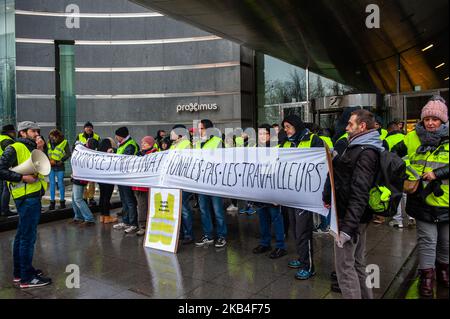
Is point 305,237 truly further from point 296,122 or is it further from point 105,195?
point 105,195

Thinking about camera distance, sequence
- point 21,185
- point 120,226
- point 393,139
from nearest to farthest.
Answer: point 21,185, point 393,139, point 120,226

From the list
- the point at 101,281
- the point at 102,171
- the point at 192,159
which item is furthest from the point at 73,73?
the point at 101,281

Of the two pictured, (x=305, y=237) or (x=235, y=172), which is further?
(x=235, y=172)

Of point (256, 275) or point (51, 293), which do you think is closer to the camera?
point (51, 293)

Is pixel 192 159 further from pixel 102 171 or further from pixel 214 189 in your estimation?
pixel 102 171

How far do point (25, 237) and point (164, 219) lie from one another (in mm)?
2104

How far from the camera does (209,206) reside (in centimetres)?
625

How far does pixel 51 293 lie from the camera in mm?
4293

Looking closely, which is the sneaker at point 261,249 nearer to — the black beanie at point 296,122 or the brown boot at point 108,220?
the black beanie at point 296,122

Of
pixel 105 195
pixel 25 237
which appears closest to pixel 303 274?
pixel 25 237

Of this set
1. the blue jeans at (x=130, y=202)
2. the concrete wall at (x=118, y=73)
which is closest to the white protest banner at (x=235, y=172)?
the blue jeans at (x=130, y=202)
